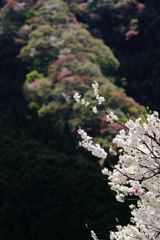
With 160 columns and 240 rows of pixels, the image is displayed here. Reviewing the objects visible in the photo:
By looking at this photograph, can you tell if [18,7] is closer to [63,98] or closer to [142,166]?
[63,98]

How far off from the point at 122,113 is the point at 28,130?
22.1 feet

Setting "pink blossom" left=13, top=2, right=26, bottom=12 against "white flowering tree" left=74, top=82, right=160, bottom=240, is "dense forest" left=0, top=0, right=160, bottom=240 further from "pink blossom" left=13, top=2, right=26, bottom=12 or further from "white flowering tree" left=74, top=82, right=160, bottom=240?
"white flowering tree" left=74, top=82, right=160, bottom=240

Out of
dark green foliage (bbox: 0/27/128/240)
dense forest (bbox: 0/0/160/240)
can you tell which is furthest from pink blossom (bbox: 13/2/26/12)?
dark green foliage (bbox: 0/27/128/240)

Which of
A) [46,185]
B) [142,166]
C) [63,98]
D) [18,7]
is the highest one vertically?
[18,7]

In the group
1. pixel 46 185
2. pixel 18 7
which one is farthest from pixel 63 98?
pixel 18 7

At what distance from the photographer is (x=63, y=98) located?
31.7 m

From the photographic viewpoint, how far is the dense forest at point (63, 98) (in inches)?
733

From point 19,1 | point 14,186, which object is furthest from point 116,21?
point 14,186

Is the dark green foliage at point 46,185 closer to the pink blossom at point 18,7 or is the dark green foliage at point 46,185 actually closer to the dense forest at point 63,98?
the dense forest at point 63,98

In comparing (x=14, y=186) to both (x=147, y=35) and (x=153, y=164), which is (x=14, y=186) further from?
(x=147, y=35)

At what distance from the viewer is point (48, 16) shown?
144 feet

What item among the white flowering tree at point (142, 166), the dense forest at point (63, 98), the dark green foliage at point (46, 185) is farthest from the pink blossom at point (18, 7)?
the white flowering tree at point (142, 166)

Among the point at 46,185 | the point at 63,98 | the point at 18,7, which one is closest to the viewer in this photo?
the point at 46,185

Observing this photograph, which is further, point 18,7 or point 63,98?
point 18,7
